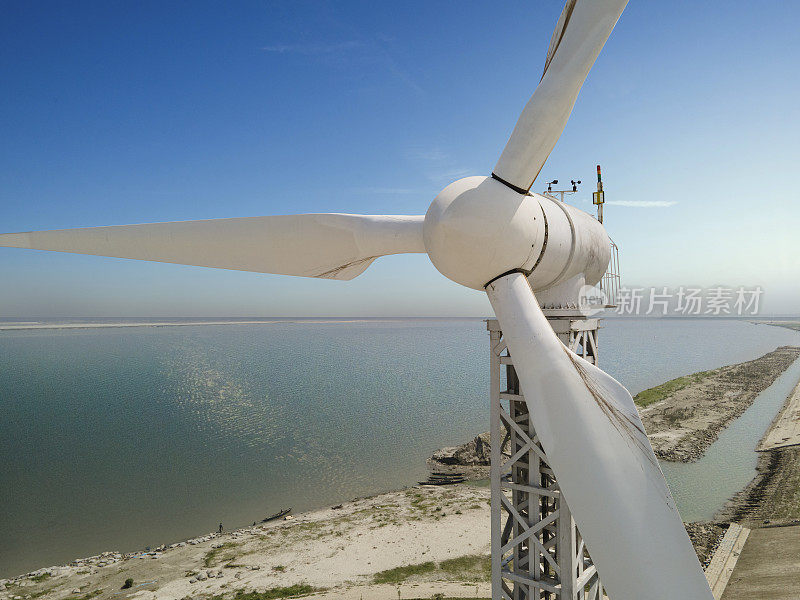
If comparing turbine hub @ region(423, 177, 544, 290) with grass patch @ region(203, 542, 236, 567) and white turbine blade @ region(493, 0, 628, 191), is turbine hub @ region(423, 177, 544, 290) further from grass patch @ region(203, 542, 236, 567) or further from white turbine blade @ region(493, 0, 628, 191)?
grass patch @ region(203, 542, 236, 567)

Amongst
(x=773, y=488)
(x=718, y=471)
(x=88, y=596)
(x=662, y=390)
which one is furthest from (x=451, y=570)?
(x=662, y=390)

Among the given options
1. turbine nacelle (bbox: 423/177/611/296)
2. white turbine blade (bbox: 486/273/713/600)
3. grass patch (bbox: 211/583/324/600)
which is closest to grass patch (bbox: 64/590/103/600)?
grass patch (bbox: 211/583/324/600)

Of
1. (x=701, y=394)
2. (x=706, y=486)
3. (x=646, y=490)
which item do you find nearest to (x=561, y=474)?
(x=646, y=490)

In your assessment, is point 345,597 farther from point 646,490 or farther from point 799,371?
point 799,371

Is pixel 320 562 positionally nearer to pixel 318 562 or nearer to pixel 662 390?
pixel 318 562

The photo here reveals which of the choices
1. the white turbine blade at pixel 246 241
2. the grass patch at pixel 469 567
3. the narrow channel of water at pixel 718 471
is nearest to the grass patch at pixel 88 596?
the grass patch at pixel 469 567
